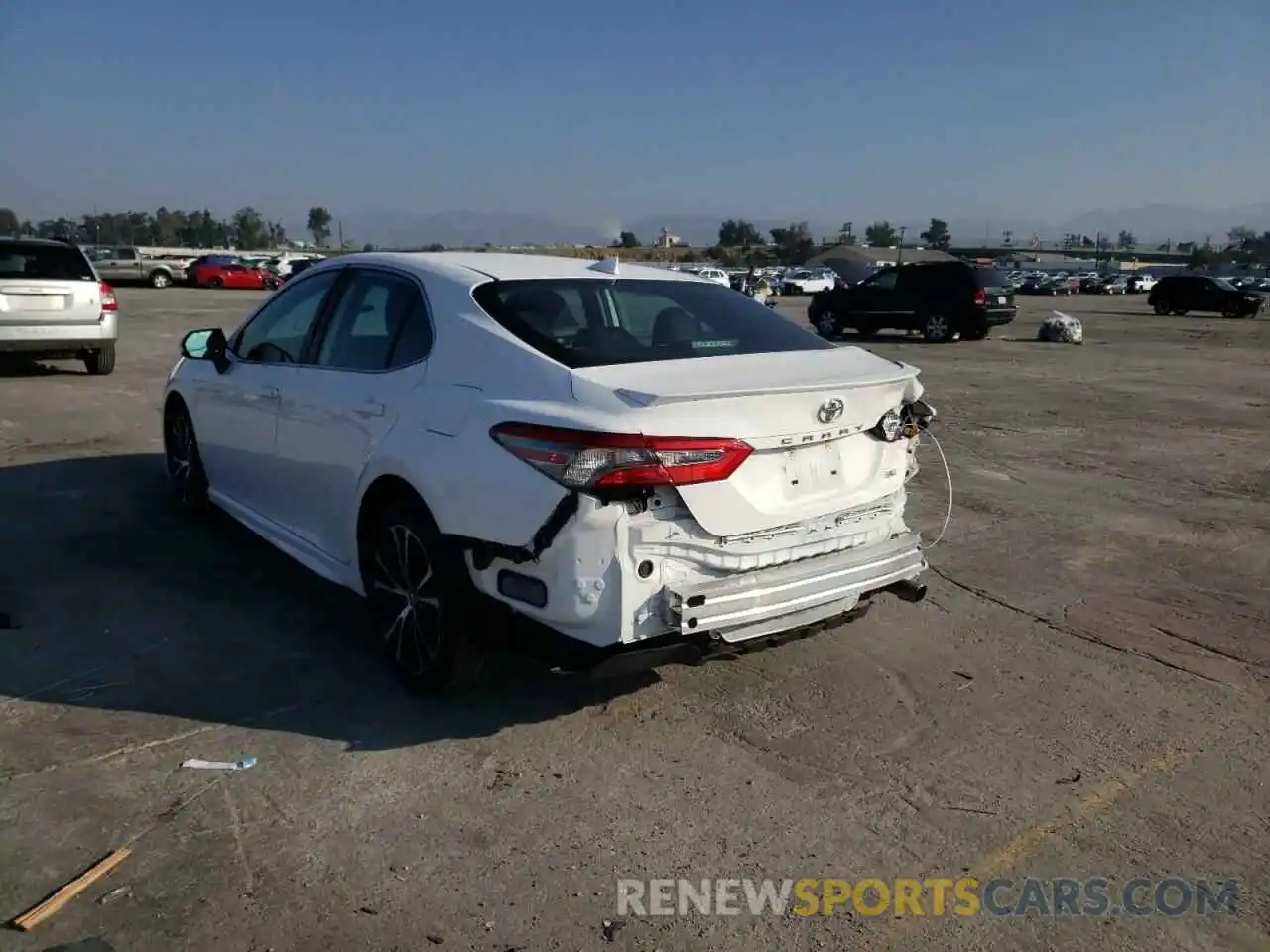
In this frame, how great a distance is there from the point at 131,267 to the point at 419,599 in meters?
43.4

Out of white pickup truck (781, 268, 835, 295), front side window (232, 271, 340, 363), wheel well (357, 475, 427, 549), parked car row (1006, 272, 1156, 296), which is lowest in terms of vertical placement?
parked car row (1006, 272, 1156, 296)

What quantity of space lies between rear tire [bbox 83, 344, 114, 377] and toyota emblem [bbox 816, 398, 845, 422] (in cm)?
1194

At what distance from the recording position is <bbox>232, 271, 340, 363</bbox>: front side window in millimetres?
5066

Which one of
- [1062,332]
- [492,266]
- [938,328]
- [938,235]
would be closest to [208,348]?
[492,266]

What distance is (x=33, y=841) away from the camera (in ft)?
10.3

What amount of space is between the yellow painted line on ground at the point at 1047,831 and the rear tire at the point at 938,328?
20.5 meters

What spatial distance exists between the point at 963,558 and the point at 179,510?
16.1 ft

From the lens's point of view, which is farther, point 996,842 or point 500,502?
point 500,502

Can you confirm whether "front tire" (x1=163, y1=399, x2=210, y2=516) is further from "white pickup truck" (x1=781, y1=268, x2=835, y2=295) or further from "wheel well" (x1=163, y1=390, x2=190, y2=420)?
"white pickup truck" (x1=781, y1=268, x2=835, y2=295)

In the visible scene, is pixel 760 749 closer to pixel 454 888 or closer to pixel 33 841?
pixel 454 888

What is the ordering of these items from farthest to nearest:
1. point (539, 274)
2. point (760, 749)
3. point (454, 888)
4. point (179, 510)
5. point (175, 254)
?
1. point (175, 254)
2. point (179, 510)
3. point (539, 274)
4. point (760, 749)
5. point (454, 888)

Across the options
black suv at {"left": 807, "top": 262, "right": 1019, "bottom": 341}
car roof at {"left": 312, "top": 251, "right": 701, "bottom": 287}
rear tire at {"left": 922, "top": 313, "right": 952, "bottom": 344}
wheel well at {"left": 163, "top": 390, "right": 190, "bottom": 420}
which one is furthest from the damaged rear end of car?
black suv at {"left": 807, "top": 262, "right": 1019, "bottom": 341}

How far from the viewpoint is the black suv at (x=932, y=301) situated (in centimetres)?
2328

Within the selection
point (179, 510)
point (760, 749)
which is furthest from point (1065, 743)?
point (179, 510)
